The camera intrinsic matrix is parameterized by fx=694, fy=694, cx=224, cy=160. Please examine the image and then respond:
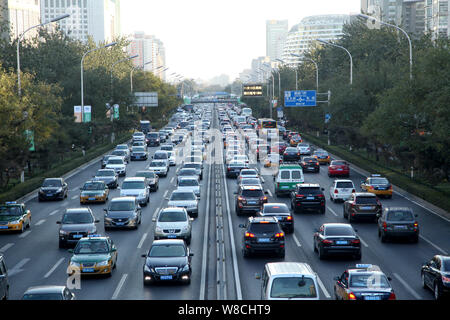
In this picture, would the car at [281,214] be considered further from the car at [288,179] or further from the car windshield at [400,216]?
the car at [288,179]

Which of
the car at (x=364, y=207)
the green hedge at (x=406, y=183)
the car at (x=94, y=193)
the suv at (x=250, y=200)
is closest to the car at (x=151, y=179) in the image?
the car at (x=94, y=193)

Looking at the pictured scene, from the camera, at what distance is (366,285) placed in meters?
16.3

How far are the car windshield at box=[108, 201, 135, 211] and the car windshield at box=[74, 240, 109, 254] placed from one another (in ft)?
32.6

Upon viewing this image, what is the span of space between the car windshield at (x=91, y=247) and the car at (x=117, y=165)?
112 ft

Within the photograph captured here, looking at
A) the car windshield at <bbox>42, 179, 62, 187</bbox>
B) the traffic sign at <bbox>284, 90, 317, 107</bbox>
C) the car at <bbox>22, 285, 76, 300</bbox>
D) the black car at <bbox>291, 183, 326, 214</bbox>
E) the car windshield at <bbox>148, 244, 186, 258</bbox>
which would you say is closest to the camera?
the car at <bbox>22, 285, 76, 300</bbox>

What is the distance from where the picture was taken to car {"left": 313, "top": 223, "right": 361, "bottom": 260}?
79.2 feet

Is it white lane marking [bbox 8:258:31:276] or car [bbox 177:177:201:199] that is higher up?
car [bbox 177:177:201:199]

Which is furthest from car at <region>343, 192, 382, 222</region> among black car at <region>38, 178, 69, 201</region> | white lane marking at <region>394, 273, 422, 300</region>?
black car at <region>38, 178, 69, 201</region>

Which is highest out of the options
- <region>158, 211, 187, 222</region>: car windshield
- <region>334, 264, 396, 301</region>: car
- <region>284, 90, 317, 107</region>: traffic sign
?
<region>284, 90, 317, 107</region>: traffic sign

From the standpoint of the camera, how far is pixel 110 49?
139750mm

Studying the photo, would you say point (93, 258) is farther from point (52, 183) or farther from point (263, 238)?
point (52, 183)

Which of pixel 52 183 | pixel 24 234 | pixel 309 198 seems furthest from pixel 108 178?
pixel 309 198

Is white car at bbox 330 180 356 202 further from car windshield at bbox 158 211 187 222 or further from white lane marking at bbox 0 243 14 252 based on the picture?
white lane marking at bbox 0 243 14 252
